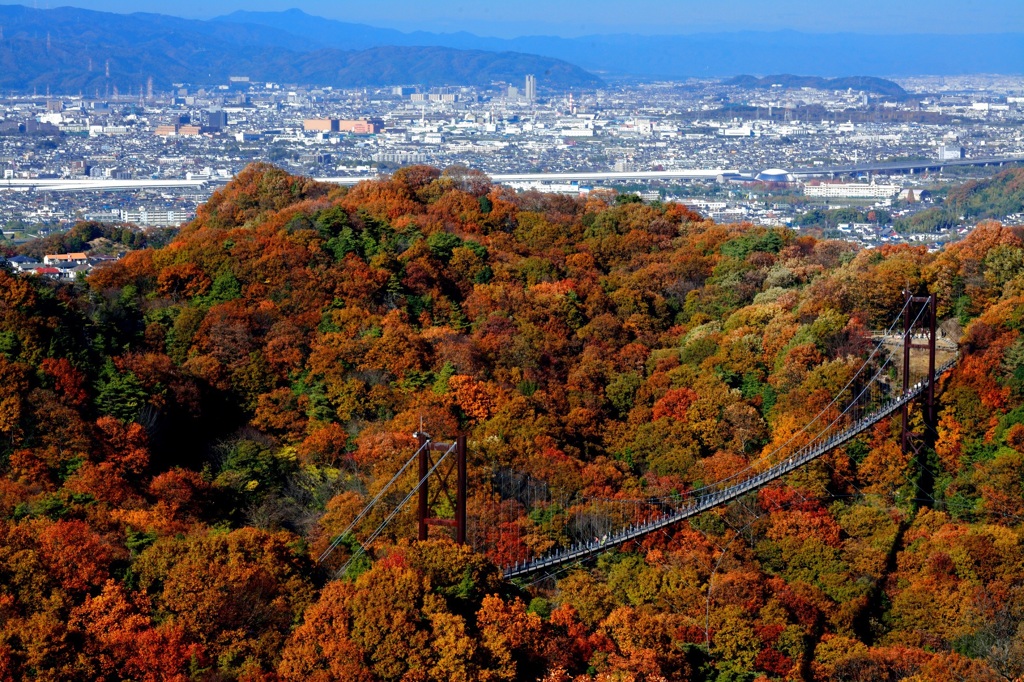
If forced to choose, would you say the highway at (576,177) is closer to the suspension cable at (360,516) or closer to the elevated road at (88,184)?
the elevated road at (88,184)

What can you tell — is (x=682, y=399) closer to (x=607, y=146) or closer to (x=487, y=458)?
(x=487, y=458)

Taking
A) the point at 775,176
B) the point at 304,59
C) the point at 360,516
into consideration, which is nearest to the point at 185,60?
the point at 304,59

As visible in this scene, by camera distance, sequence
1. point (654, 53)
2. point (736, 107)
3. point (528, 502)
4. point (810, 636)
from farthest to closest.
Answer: point (654, 53)
point (736, 107)
point (528, 502)
point (810, 636)

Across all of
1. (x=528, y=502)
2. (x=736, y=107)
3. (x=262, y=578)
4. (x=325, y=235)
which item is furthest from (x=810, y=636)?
(x=736, y=107)

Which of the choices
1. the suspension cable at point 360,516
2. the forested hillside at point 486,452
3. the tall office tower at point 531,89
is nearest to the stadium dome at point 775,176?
the forested hillside at point 486,452

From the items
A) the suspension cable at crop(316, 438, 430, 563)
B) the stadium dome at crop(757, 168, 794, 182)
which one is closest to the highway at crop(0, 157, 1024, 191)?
the stadium dome at crop(757, 168, 794, 182)

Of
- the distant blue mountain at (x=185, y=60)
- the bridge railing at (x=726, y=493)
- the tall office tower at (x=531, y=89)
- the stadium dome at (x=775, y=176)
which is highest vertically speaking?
the distant blue mountain at (x=185, y=60)
